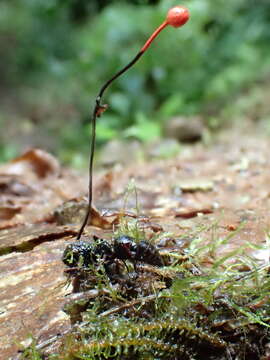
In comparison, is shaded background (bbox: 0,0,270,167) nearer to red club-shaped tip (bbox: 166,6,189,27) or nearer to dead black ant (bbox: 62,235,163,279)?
red club-shaped tip (bbox: 166,6,189,27)

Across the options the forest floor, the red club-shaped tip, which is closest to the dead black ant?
the forest floor

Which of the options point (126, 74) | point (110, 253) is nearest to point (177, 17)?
point (110, 253)

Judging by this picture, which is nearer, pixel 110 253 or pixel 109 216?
pixel 110 253

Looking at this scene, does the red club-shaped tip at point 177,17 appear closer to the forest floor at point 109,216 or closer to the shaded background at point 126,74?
the forest floor at point 109,216

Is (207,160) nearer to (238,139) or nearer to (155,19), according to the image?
(238,139)

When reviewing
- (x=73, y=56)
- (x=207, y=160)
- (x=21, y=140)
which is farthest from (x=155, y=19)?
(x=207, y=160)

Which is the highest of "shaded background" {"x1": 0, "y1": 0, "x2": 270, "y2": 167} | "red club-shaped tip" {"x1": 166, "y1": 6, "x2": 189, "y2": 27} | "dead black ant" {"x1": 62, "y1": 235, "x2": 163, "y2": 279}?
"shaded background" {"x1": 0, "y1": 0, "x2": 270, "y2": 167}

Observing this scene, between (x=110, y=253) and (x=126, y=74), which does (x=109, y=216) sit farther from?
(x=126, y=74)
